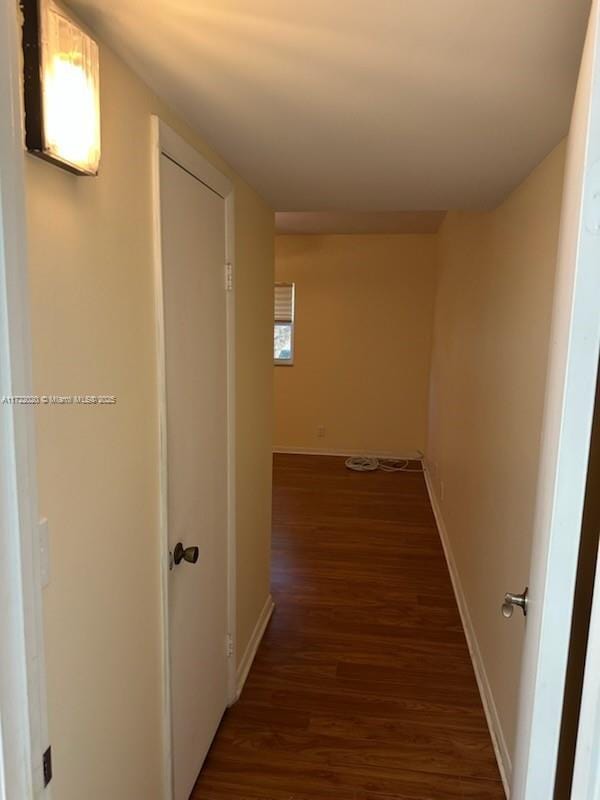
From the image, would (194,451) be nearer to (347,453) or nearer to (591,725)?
(591,725)

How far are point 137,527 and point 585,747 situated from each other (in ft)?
3.43

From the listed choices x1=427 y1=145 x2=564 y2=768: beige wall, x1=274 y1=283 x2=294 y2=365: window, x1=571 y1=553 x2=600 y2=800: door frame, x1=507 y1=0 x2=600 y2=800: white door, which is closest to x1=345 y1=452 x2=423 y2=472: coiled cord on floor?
x1=274 y1=283 x2=294 y2=365: window

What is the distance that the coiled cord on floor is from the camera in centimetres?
594

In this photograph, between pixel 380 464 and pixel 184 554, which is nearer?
pixel 184 554

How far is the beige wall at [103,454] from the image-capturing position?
1021 mm

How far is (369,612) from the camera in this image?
3096 mm

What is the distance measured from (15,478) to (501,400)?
2.01 m

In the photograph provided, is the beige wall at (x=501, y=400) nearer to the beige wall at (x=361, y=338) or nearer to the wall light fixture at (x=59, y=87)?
the wall light fixture at (x=59, y=87)

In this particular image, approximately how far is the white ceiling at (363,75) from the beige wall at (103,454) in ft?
0.49

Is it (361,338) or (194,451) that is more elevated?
(361,338)

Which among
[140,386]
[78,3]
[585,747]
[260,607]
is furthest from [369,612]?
[78,3]

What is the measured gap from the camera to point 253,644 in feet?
8.93

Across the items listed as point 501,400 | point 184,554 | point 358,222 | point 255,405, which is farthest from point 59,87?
point 358,222

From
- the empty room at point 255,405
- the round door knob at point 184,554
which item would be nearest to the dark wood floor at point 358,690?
the empty room at point 255,405
